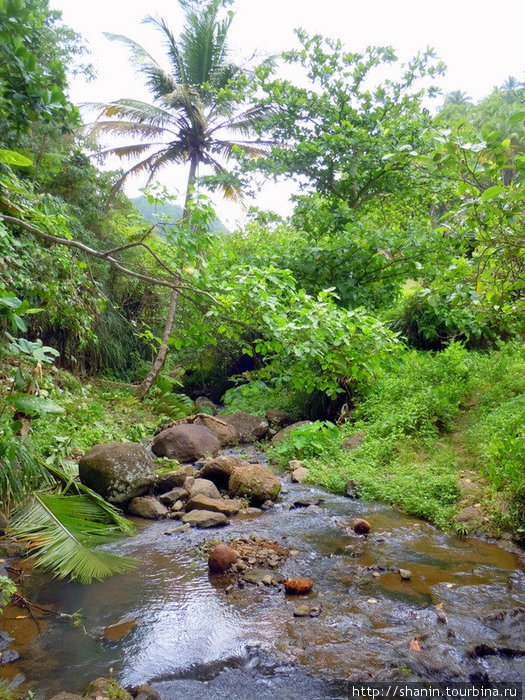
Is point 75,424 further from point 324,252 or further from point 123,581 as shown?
point 324,252

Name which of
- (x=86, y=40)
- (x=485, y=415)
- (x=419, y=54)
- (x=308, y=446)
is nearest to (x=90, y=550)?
(x=308, y=446)

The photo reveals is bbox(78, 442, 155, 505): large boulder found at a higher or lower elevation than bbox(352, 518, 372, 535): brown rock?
higher

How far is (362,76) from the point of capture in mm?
11086

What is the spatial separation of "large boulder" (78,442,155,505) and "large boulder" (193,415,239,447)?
337cm

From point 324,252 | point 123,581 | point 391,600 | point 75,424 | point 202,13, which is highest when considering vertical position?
point 202,13

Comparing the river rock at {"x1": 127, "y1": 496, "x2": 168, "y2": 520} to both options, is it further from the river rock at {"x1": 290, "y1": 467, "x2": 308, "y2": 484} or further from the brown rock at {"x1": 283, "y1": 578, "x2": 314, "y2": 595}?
the brown rock at {"x1": 283, "y1": 578, "x2": 314, "y2": 595}

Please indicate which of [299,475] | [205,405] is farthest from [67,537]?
[205,405]

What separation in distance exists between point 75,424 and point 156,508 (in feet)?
9.89

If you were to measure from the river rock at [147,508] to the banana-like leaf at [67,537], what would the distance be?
746 mm

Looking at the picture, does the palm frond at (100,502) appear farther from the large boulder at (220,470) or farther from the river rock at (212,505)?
the large boulder at (220,470)

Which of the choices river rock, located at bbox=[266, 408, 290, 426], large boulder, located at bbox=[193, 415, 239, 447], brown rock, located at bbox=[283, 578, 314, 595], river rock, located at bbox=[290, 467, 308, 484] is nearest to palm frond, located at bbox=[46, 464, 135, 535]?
brown rock, located at bbox=[283, 578, 314, 595]

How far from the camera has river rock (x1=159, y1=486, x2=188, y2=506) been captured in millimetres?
6496

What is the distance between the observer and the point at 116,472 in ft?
20.4

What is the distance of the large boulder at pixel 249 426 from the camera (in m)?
10.7
